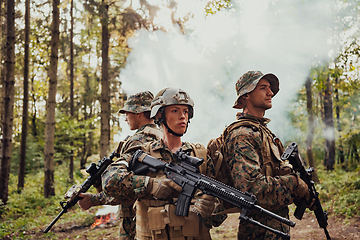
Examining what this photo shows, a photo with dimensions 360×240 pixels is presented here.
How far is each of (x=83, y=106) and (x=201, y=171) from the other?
2106 centimetres

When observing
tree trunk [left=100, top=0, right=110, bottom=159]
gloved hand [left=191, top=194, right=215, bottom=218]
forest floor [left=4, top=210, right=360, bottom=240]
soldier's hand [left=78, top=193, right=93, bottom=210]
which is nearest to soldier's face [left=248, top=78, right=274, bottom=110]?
gloved hand [left=191, top=194, right=215, bottom=218]

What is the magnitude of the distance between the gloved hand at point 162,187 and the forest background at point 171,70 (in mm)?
5861

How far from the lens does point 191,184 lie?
2463mm

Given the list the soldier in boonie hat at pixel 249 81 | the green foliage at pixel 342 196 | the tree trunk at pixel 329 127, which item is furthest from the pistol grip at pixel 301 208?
the tree trunk at pixel 329 127

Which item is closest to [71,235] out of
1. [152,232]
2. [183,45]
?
[152,232]

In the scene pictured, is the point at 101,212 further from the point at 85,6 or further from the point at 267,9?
the point at 267,9

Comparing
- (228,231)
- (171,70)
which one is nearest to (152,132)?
(228,231)

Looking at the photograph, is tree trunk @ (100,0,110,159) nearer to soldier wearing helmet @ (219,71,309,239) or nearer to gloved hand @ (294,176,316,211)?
soldier wearing helmet @ (219,71,309,239)

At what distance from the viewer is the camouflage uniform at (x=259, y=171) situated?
262 centimetres

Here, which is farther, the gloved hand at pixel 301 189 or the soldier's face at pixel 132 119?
the soldier's face at pixel 132 119

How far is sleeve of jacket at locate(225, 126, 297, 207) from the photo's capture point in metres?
2.61

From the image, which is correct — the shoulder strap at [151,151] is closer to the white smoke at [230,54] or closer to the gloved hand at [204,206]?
the gloved hand at [204,206]

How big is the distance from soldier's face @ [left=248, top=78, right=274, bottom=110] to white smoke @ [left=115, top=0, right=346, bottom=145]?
27.0 ft

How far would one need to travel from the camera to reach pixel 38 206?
9.98m
